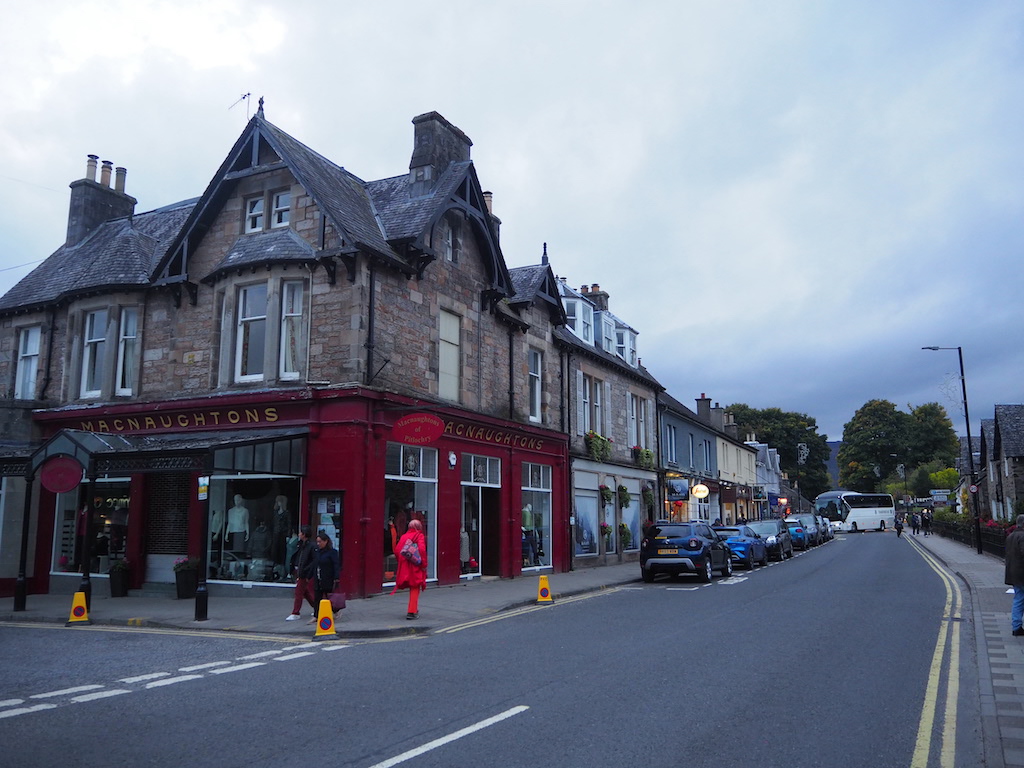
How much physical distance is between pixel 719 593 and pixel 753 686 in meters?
10.3

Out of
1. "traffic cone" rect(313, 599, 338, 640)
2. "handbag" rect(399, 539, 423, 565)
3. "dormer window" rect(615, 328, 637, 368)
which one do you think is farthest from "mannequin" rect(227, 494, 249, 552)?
"dormer window" rect(615, 328, 637, 368)

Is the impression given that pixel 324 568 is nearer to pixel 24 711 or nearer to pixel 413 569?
pixel 413 569

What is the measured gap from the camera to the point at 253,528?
17797mm

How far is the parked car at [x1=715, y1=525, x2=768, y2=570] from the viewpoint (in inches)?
1042

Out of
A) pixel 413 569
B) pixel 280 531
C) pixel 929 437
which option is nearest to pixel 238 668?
pixel 413 569

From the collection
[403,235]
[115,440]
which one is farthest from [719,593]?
[115,440]

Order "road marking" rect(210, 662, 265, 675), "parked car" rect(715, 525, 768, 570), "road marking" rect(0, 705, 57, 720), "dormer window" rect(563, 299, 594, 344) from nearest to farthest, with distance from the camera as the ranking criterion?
"road marking" rect(0, 705, 57, 720) < "road marking" rect(210, 662, 265, 675) < "parked car" rect(715, 525, 768, 570) < "dormer window" rect(563, 299, 594, 344)

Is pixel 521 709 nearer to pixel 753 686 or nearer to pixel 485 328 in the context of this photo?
pixel 753 686

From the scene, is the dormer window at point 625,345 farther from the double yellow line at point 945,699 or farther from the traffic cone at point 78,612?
the traffic cone at point 78,612

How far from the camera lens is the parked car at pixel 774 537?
3080cm

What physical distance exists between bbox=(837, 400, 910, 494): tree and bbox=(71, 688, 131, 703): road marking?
97800 millimetres

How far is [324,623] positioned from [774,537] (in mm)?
23088

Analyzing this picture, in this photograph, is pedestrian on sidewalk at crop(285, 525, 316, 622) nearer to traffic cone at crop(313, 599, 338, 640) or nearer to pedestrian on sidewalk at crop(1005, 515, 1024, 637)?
traffic cone at crop(313, 599, 338, 640)

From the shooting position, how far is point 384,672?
930 centimetres
